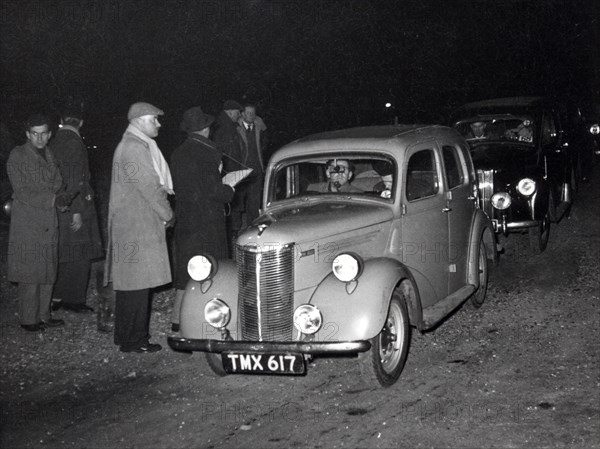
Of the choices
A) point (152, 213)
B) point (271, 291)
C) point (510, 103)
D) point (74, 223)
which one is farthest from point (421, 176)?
point (510, 103)

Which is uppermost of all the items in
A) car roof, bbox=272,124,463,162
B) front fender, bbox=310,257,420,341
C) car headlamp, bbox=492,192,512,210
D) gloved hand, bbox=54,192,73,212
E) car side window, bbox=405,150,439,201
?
car roof, bbox=272,124,463,162

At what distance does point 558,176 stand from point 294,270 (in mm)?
6795

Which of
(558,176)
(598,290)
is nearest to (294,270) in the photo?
(598,290)

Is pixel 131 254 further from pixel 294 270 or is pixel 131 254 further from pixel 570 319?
pixel 570 319

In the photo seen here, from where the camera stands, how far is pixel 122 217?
19.6 feet

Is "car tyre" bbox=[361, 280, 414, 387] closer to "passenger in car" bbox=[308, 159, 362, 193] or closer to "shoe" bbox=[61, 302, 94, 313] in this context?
"passenger in car" bbox=[308, 159, 362, 193]

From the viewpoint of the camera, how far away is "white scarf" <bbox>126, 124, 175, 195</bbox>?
5887 millimetres

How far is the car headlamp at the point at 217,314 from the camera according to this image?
516 cm

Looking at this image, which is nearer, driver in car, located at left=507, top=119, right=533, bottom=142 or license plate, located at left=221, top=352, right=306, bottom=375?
license plate, located at left=221, top=352, right=306, bottom=375

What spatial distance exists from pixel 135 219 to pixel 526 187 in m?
5.14

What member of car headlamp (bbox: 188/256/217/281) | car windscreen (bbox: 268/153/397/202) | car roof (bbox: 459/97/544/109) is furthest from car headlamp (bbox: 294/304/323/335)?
car roof (bbox: 459/97/544/109)

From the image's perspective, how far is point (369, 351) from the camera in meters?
4.89

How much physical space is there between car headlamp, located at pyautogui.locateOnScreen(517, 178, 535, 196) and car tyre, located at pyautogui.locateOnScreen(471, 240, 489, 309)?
1826 millimetres

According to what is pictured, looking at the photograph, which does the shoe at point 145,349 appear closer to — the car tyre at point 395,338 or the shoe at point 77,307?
the shoe at point 77,307
